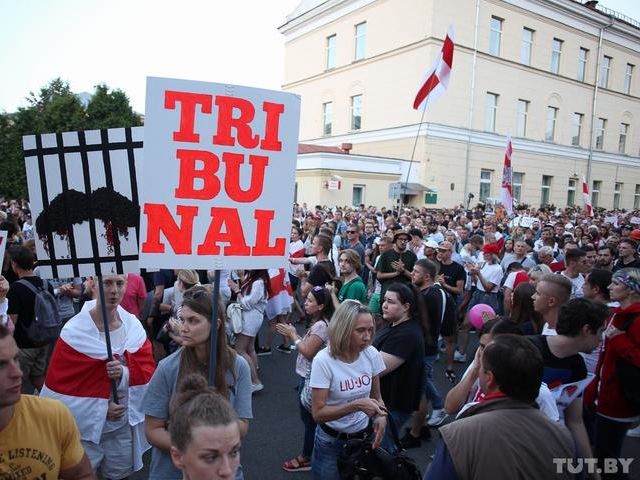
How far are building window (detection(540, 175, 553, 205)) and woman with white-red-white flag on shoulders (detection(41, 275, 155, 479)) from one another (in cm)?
3556

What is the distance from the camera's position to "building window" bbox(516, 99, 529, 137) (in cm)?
A: 3209

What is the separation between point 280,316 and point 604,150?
131ft

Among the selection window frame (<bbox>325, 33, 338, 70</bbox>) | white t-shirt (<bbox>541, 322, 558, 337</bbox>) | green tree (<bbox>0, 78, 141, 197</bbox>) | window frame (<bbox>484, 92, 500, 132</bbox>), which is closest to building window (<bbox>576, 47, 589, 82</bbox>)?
window frame (<bbox>484, 92, 500, 132</bbox>)

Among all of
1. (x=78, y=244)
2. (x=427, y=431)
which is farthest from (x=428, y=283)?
(x=78, y=244)

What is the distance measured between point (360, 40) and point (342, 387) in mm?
32180

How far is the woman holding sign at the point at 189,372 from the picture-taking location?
2.39 meters

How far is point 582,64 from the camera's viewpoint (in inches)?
1387

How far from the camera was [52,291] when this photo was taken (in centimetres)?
525

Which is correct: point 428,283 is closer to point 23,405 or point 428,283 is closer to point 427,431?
point 427,431

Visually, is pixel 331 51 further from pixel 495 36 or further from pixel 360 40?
pixel 495 36

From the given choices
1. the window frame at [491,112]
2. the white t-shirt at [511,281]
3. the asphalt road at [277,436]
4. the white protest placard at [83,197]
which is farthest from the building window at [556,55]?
the white protest placard at [83,197]

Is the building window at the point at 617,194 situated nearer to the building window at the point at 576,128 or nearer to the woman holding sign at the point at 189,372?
the building window at the point at 576,128

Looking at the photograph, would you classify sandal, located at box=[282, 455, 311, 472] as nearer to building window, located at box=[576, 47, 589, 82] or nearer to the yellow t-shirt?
the yellow t-shirt

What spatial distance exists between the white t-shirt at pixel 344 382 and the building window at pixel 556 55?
120 feet
